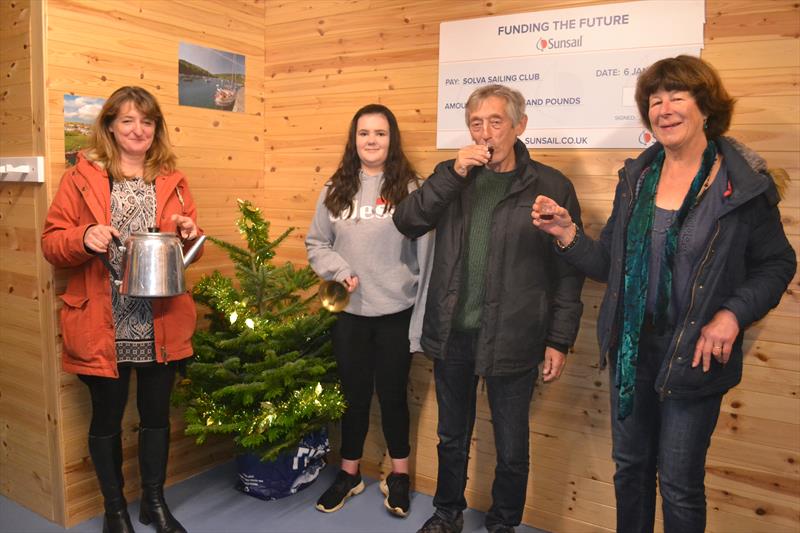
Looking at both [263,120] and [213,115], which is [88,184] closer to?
[213,115]

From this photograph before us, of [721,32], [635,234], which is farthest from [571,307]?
[721,32]

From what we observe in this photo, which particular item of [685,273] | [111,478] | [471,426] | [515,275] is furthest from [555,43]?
[111,478]

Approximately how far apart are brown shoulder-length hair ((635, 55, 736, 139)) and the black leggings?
183 centimetres

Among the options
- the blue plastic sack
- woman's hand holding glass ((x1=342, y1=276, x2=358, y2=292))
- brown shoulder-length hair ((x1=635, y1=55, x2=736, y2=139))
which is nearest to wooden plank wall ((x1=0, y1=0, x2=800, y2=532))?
the blue plastic sack

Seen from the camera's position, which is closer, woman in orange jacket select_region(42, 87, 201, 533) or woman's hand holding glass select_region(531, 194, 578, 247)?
woman's hand holding glass select_region(531, 194, 578, 247)

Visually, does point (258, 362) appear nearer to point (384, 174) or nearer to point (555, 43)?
point (384, 174)

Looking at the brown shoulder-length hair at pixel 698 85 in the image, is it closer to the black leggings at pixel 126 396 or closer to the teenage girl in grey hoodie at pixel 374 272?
the teenage girl in grey hoodie at pixel 374 272

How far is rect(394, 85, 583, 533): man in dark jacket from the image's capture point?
87.4 inches

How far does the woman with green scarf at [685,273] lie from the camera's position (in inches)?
67.8

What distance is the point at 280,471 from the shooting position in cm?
284

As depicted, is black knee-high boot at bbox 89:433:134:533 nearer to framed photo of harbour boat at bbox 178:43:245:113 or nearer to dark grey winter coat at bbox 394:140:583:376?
dark grey winter coat at bbox 394:140:583:376

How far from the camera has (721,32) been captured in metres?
2.22

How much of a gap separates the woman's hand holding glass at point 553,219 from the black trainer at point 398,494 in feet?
4.18

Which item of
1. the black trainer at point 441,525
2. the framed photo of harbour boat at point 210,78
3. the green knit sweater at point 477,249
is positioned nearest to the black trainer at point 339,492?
the black trainer at point 441,525
